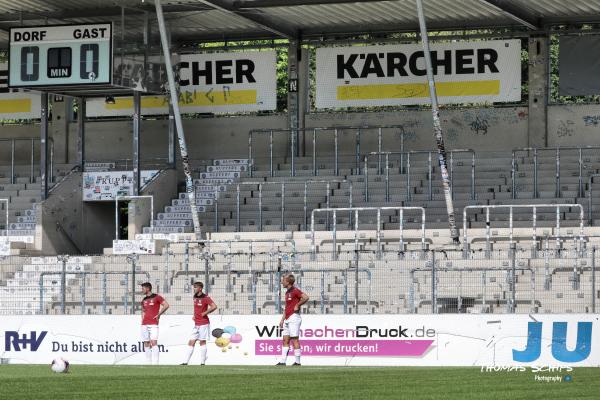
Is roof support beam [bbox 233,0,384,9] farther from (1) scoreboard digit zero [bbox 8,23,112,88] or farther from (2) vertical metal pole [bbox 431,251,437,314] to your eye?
(2) vertical metal pole [bbox 431,251,437,314]

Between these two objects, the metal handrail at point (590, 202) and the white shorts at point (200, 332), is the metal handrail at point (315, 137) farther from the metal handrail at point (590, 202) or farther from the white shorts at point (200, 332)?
the white shorts at point (200, 332)

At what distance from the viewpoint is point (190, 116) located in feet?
145

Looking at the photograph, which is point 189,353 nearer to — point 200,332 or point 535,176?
point 200,332

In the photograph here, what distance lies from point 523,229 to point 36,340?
11.3 m

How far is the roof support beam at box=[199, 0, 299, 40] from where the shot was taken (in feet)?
122

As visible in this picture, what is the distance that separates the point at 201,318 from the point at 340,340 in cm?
261

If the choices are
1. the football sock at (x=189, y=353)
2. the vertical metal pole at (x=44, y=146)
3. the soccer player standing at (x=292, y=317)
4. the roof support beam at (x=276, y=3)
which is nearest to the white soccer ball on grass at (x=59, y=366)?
the football sock at (x=189, y=353)

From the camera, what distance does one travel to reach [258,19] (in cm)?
4016

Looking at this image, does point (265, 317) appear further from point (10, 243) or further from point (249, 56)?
point (249, 56)

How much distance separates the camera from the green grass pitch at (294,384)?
19016 millimetres

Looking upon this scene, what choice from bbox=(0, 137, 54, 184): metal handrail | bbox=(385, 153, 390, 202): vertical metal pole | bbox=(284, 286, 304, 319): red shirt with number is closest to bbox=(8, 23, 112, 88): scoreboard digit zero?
bbox=(0, 137, 54, 184): metal handrail

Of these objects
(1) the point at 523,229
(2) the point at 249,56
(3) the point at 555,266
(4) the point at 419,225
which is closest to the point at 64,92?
(2) the point at 249,56

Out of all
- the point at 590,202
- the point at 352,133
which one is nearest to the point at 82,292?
the point at 590,202

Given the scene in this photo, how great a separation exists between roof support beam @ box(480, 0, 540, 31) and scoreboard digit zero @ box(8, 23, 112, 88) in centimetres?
925
